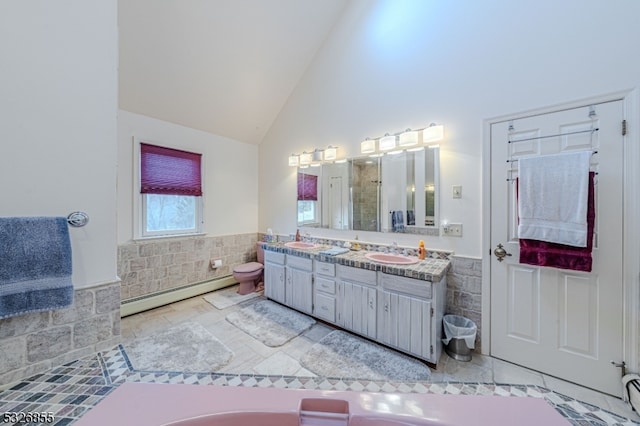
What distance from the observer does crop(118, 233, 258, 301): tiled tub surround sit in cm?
298

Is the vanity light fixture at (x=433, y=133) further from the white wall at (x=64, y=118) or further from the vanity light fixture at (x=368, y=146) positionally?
the white wall at (x=64, y=118)

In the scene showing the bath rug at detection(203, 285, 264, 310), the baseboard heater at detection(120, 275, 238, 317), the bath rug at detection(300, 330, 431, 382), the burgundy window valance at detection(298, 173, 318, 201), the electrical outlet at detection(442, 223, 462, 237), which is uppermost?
the burgundy window valance at detection(298, 173, 318, 201)

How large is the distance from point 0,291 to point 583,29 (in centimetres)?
385

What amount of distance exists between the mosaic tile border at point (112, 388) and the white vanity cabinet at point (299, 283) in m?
1.39

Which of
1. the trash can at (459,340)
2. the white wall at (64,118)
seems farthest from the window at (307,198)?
the white wall at (64,118)

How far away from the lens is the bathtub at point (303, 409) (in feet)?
2.96

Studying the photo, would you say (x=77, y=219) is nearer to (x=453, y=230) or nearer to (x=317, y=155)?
(x=317, y=155)

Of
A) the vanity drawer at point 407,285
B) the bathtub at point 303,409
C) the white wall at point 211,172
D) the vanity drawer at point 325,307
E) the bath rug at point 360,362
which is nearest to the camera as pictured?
the bathtub at point 303,409

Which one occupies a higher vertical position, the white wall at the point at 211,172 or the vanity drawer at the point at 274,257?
the white wall at the point at 211,172

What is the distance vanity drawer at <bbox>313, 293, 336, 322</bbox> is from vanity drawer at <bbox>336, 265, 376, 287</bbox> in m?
0.32

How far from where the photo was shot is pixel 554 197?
5.86 feet

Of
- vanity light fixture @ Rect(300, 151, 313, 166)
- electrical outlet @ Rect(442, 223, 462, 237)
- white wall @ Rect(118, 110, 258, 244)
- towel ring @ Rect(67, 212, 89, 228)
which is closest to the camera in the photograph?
towel ring @ Rect(67, 212, 89, 228)

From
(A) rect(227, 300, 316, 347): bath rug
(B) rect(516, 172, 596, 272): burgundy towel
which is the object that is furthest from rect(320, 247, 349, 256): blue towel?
(B) rect(516, 172, 596, 272): burgundy towel

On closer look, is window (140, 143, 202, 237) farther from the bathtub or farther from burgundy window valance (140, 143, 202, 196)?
the bathtub
